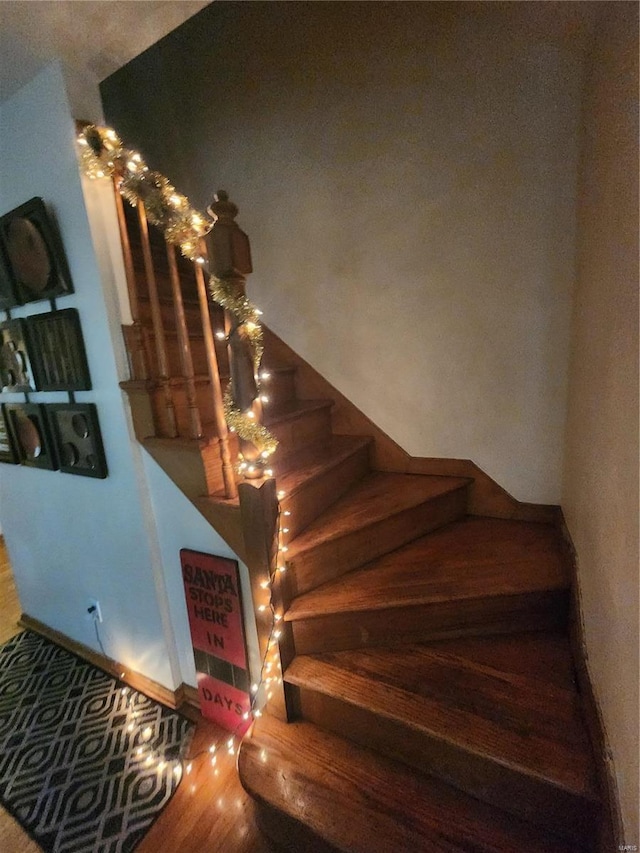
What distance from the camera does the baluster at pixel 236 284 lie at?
3.04ft

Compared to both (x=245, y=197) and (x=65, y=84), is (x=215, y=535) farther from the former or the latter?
(x=245, y=197)

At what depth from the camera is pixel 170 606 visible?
1.48 metres

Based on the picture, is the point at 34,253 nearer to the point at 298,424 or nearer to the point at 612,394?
the point at 298,424

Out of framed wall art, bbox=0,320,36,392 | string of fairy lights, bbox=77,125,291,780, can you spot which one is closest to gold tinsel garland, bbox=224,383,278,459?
string of fairy lights, bbox=77,125,291,780

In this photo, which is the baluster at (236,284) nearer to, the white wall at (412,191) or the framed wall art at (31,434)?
the white wall at (412,191)

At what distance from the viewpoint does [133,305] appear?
1.26 m

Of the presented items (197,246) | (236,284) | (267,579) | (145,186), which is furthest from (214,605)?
(145,186)

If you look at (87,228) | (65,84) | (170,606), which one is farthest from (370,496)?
(65,84)

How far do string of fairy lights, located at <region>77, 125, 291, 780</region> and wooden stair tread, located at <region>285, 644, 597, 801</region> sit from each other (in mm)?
221

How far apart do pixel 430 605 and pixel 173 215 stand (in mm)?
1424

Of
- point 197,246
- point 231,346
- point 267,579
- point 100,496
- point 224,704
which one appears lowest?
point 224,704

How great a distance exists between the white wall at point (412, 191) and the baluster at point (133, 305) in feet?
2.91

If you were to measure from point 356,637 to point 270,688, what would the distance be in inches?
12.4

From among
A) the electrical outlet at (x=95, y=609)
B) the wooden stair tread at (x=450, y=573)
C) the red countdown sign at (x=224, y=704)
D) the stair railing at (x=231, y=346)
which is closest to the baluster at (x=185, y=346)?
the stair railing at (x=231, y=346)
